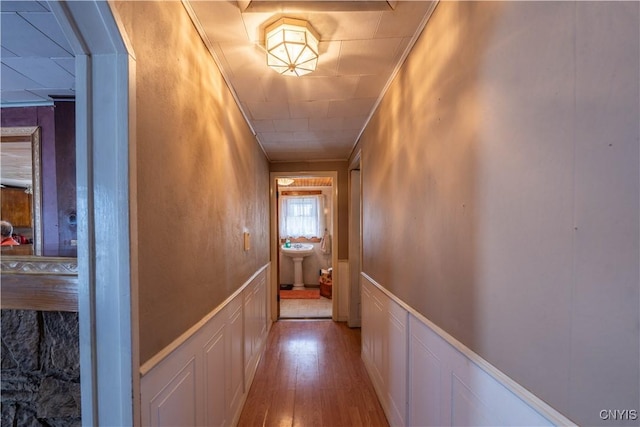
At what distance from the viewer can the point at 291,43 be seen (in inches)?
48.6

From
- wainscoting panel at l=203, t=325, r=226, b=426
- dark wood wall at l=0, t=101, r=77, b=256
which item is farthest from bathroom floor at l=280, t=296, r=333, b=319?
dark wood wall at l=0, t=101, r=77, b=256

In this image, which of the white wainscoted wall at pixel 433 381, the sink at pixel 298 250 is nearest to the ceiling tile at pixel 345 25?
the white wainscoted wall at pixel 433 381

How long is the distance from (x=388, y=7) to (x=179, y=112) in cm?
103

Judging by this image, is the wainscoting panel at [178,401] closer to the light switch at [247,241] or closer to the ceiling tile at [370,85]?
the light switch at [247,241]

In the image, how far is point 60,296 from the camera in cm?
94

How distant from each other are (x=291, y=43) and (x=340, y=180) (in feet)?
8.82

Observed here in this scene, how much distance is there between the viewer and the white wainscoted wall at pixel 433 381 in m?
0.75

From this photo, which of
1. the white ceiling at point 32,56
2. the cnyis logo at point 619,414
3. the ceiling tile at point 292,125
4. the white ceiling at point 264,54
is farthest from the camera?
the ceiling tile at point 292,125

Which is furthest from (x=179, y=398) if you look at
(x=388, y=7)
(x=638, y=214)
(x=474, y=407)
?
(x=388, y=7)

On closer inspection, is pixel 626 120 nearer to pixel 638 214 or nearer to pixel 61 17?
pixel 638 214

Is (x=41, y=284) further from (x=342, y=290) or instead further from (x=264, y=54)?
(x=342, y=290)

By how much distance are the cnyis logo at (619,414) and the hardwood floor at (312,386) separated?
1.76 metres

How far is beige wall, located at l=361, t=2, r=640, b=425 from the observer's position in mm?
494

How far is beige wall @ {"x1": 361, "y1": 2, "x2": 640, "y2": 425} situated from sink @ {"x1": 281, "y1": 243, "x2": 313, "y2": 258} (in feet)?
14.0
